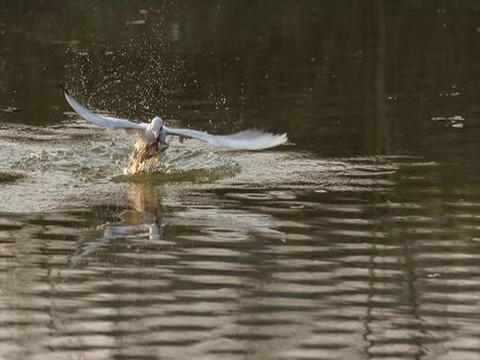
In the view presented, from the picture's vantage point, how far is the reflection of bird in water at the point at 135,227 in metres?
11.4

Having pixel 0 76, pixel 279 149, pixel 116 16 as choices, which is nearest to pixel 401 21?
pixel 116 16

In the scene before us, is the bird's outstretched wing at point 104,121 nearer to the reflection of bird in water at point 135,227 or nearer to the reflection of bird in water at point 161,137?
the reflection of bird in water at point 161,137

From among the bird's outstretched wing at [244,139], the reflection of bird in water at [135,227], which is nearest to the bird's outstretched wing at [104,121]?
the bird's outstretched wing at [244,139]

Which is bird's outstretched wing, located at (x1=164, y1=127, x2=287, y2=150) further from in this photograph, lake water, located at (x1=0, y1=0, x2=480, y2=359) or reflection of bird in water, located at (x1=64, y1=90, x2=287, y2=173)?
lake water, located at (x1=0, y1=0, x2=480, y2=359)

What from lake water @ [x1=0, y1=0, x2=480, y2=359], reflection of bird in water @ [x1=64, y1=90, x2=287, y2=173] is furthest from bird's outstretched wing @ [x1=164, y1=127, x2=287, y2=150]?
lake water @ [x1=0, y1=0, x2=480, y2=359]

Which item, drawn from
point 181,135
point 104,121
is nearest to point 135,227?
point 181,135

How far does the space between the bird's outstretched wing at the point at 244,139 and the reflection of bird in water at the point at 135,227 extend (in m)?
0.79

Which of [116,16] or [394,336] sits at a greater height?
[116,16]

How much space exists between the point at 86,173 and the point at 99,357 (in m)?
5.96

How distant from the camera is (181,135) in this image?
1422cm

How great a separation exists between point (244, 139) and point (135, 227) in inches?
89.5

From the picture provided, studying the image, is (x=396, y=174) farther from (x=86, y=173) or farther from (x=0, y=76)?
(x=0, y=76)

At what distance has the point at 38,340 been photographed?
894 cm

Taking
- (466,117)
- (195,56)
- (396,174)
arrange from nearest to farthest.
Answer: (396,174) → (466,117) → (195,56)
